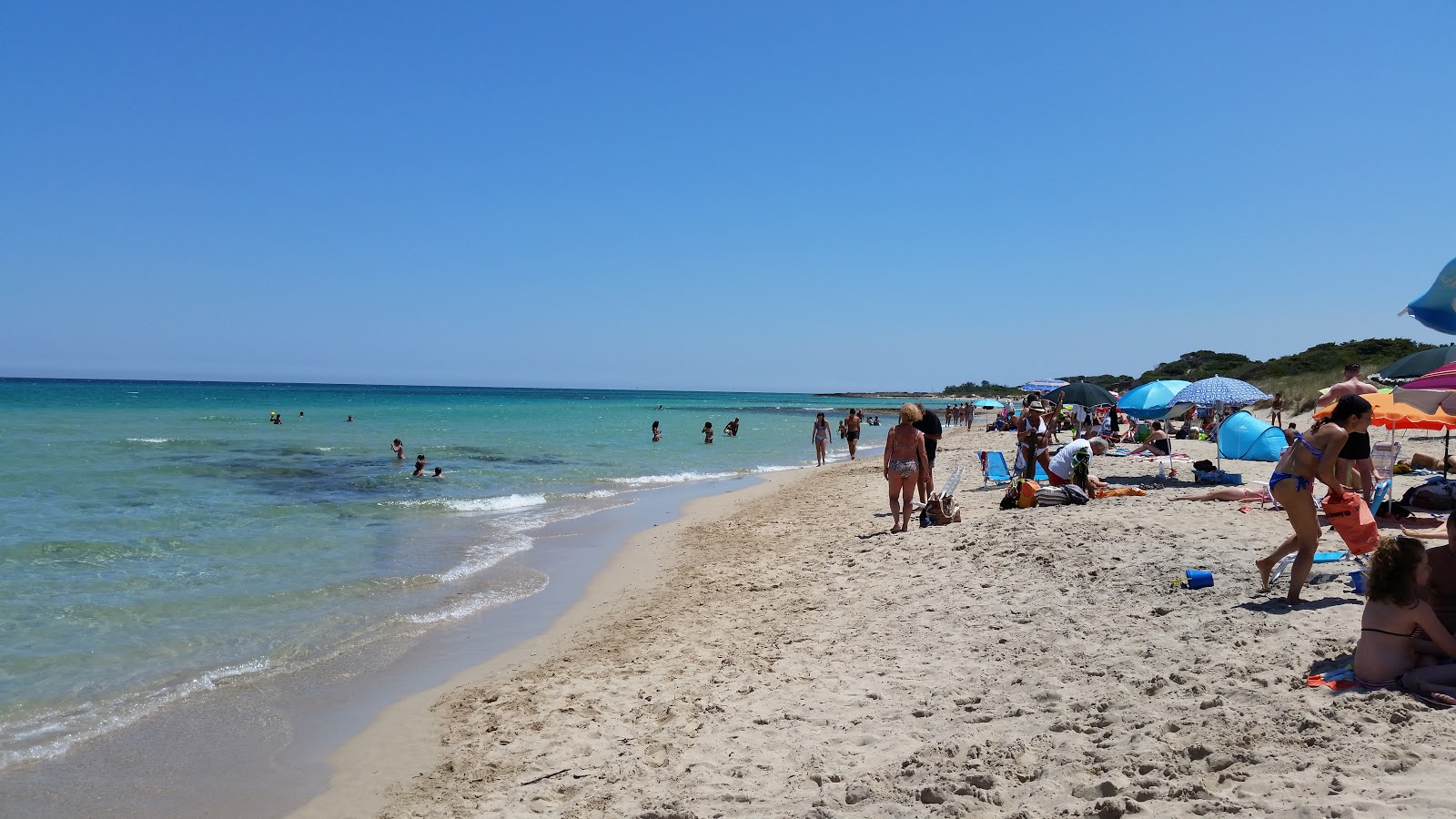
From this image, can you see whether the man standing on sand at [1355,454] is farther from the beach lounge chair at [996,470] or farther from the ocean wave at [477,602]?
the ocean wave at [477,602]

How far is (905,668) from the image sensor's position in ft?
17.8

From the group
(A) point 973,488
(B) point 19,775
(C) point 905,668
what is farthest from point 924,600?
(A) point 973,488

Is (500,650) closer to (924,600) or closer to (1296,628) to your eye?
(924,600)

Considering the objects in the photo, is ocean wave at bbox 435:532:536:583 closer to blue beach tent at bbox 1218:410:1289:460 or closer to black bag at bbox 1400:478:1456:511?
black bag at bbox 1400:478:1456:511

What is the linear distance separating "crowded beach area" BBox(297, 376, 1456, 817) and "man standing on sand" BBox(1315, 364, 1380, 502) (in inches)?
24.1

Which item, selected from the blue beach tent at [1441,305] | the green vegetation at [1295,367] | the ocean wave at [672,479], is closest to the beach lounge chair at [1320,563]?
the blue beach tent at [1441,305]

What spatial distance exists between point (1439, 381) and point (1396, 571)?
16.3ft

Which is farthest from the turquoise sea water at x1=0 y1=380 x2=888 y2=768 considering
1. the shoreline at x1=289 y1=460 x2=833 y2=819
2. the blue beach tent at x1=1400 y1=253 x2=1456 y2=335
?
the blue beach tent at x1=1400 y1=253 x2=1456 y2=335

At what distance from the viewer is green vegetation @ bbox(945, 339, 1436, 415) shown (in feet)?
106

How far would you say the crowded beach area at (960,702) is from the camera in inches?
139

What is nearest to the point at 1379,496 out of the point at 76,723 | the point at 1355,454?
the point at 1355,454

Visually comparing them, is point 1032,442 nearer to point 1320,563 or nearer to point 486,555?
point 1320,563

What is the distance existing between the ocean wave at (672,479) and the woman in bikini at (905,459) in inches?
401

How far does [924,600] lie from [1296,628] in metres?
2.70
